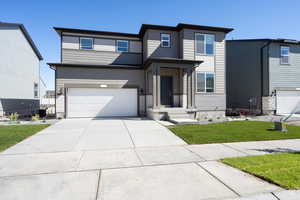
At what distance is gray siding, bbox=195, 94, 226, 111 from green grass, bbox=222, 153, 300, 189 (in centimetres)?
814

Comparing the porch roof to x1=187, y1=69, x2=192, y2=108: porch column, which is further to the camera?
x1=187, y1=69, x2=192, y2=108: porch column

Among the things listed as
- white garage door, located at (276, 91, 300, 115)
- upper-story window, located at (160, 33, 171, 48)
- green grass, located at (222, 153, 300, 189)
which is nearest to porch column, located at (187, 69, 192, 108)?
upper-story window, located at (160, 33, 171, 48)

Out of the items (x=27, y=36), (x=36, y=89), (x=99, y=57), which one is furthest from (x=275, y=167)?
(x=36, y=89)

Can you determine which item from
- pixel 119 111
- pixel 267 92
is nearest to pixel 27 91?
pixel 119 111

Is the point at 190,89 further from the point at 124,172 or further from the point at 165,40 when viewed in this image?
the point at 124,172

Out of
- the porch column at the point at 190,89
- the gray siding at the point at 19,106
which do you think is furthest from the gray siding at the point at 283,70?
the gray siding at the point at 19,106

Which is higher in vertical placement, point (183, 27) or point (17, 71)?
point (183, 27)

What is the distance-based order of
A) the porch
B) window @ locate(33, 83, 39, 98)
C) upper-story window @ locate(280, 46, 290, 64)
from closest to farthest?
1. the porch
2. upper-story window @ locate(280, 46, 290, 64)
3. window @ locate(33, 83, 39, 98)

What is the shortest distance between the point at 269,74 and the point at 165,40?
9342 mm

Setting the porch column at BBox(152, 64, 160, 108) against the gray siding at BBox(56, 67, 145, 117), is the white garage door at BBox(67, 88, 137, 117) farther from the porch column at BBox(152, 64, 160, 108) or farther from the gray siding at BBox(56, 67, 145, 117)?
the porch column at BBox(152, 64, 160, 108)

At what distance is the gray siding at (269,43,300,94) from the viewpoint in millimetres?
14023

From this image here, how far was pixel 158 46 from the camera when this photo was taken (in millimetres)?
12398

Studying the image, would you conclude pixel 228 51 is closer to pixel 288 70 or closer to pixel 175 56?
pixel 288 70

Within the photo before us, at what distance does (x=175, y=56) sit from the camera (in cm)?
1267
